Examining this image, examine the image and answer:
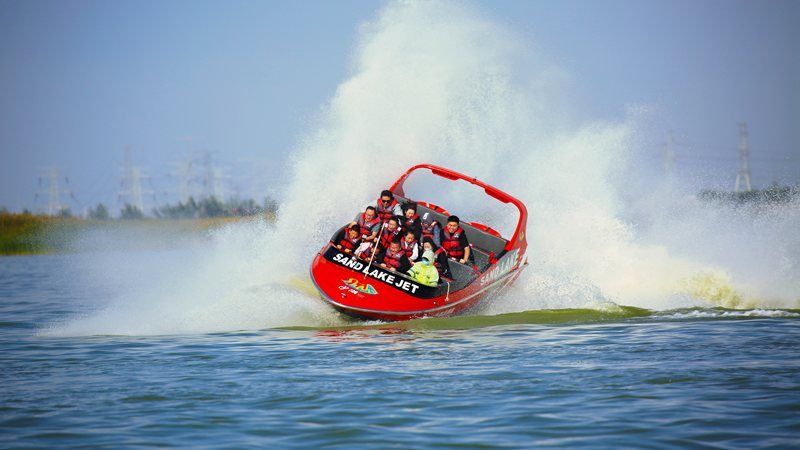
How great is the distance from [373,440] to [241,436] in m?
1.23

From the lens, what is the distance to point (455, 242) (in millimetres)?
17094

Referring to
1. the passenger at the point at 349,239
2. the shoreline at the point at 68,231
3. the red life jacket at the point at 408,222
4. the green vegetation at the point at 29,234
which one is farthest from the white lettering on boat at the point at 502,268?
→ the green vegetation at the point at 29,234

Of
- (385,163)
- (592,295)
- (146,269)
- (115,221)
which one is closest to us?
(592,295)

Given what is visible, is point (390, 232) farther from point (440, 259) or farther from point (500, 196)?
point (500, 196)

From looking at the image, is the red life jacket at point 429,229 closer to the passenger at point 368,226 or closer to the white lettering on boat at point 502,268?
the passenger at point 368,226

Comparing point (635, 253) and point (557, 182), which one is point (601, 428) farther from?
point (557, 182)

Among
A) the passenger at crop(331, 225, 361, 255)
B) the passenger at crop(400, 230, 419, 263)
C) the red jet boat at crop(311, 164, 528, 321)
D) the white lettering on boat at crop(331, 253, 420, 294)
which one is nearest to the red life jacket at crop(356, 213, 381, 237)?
the passenger at crop(331, 225, 361, 255)

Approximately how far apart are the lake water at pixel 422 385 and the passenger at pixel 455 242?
6.60ft

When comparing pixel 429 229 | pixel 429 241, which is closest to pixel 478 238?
pixel 429 229

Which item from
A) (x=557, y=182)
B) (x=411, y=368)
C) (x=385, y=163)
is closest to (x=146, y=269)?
(x=385, y=163)

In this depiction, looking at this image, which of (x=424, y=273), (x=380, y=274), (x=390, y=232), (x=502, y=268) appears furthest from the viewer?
(x=502, y=268)

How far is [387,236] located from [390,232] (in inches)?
12.2

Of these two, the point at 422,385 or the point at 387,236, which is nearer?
the point at 422,385

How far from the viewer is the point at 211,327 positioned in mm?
15086
